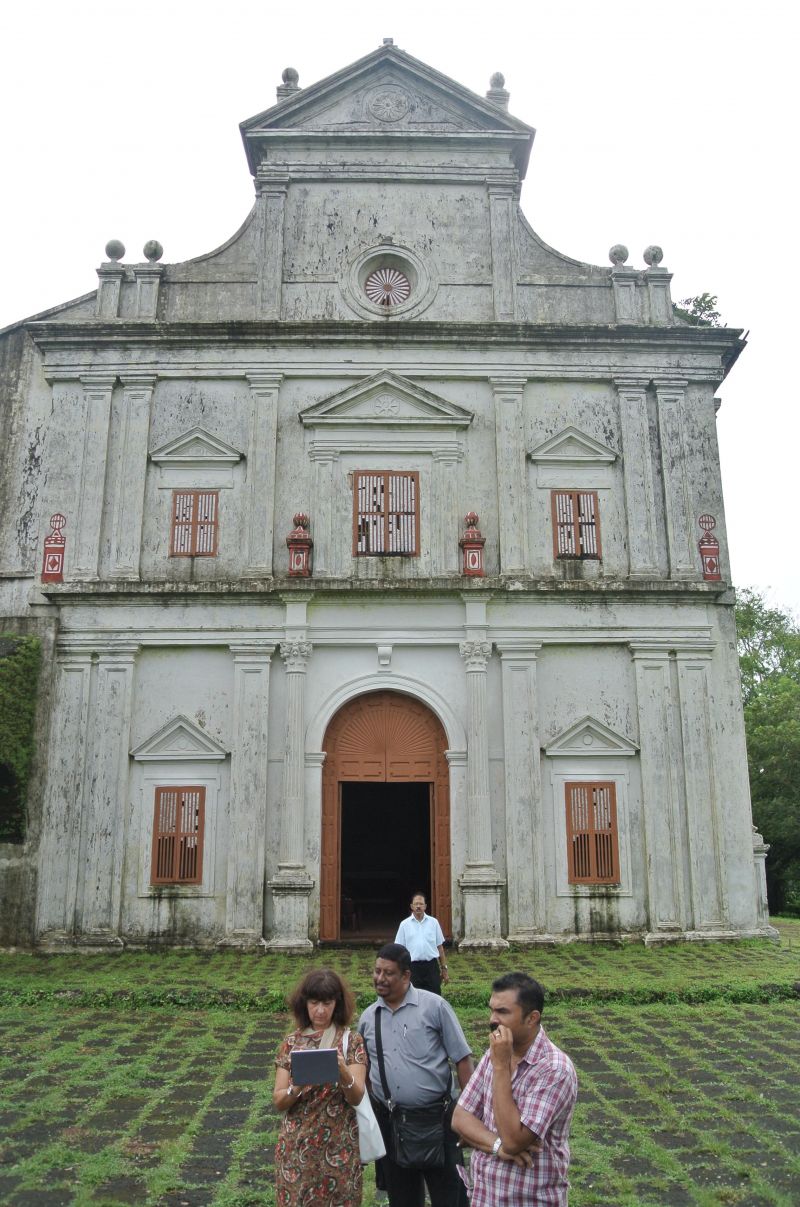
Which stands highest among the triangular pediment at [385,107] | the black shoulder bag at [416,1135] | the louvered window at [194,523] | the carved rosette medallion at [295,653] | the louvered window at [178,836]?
the triangular pediment at [385,107]

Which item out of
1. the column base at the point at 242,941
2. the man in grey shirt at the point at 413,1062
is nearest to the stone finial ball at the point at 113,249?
the column base at the point at 242,941

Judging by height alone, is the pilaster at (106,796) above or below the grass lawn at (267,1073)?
above

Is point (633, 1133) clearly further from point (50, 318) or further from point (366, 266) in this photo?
point (50, 318)

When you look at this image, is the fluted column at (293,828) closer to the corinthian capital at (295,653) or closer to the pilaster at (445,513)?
the corinthian capital at (295,653)

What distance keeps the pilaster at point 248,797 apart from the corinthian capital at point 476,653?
9.60 feet

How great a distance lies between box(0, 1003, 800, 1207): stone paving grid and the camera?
525 cm

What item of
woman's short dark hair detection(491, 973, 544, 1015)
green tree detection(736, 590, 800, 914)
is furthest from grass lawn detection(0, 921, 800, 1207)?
green tree detection(736, 590, 800, 914)

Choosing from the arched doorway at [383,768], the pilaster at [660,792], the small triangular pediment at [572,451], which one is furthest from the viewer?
the small triangular pediment at [572,451]

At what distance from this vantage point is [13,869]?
13625 mm

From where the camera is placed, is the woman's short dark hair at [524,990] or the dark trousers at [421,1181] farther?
the dark trousers at [421,1181]

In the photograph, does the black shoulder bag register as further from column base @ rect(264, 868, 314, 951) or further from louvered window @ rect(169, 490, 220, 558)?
louvered window @ rect(169, 490, 220, 558)

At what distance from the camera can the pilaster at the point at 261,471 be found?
1480 cm

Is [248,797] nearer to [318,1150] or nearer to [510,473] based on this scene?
[510,473]

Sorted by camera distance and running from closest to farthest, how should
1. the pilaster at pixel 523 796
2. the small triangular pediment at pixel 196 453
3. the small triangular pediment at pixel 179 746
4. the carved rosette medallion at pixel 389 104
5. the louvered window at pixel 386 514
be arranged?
the pilaster at pixel 523 796 → the small triangular pediment at pixel 179 746 → the louvered window at pixel 386 514 → the small triangular pediment at pixel 196 453 → the carved rosette medallion at pixel 389 104
